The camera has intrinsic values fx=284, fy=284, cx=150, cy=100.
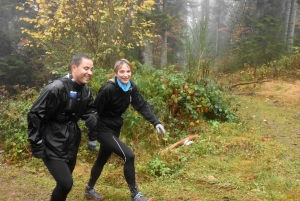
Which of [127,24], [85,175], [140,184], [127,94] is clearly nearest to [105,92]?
[127,94]

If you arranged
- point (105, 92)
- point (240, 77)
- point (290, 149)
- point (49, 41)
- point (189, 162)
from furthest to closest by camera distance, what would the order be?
point (240, 77) < point (49, 41) < point (290, 149) < point (189, 162) < point (105, 92)

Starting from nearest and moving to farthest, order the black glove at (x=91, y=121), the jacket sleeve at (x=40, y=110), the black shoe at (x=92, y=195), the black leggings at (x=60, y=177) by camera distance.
Result: the jacket sleeve at (x=40, y=110)
the black leggings at (x=60, y=177)
the black glove at (x=91, y=121)
the black shoe at (x=92, y=195)

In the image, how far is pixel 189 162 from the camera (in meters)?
5.18

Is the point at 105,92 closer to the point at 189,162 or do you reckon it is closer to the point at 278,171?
the point at 189,162

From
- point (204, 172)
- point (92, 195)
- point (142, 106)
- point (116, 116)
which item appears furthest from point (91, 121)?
point (204, 172)

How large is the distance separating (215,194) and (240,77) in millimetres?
11137

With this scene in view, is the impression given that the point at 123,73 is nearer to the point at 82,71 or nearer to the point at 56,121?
the point at 82,71

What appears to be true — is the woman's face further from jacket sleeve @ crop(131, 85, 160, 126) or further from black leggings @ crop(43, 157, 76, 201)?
black leggings @ crop(43, 157, 76, 201)

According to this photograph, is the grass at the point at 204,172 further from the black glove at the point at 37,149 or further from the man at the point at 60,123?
the black glove at the point at 37,149

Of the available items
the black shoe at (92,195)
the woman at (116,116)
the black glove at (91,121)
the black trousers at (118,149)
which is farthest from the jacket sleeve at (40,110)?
the black shoe at (92,195)

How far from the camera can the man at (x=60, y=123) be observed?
9.57 feet

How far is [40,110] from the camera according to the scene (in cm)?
289

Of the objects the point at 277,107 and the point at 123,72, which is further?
the point at 277,107

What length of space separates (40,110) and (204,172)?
3014mm
